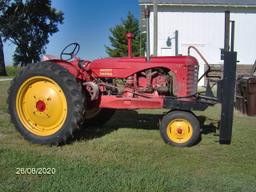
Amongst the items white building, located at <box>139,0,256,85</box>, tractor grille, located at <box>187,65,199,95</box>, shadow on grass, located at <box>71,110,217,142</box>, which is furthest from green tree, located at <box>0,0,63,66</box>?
tractor grille, located at <box>187,65,199,95</box>

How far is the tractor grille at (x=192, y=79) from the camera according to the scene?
25.4 feet

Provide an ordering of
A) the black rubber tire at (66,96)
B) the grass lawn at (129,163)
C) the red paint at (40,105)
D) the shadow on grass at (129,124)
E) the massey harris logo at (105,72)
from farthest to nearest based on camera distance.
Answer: the shadow on grass at (129,124)
the massey harris logo at (105,72)
the red paint at (40,105)
the black rubber tire at (66,96)
the grass lawn at (129,163)

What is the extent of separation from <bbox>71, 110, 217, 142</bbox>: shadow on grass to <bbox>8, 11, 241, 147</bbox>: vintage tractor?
1.83ft

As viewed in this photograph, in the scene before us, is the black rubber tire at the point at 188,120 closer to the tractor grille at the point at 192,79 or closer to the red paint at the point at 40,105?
the tractor grille at the point at 192,79

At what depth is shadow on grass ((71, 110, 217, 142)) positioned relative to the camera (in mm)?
8406

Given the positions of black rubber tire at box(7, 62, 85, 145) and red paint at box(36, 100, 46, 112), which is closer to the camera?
black rubber tire at box(7, 62, 85, 145)

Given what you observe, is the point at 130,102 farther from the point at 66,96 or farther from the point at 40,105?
the point at 40,105

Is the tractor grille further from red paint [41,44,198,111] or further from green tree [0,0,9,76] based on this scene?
green tree [0,0,9,76]

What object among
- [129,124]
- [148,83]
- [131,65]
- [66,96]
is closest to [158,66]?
[148,83]

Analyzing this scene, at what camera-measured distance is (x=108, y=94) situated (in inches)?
321

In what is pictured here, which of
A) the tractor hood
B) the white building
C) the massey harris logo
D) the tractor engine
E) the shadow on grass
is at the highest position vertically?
the white building

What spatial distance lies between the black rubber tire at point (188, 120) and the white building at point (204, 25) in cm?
1831

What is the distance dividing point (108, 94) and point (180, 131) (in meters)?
1.49

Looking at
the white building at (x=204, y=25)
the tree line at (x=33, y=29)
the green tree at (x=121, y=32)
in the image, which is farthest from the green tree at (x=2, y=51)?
the white building at (x=204, y=25)
